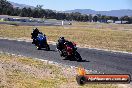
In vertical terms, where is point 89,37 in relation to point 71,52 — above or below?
below

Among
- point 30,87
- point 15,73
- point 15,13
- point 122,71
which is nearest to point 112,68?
point 122,71

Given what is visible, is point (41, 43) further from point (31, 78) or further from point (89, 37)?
point (89, 37)

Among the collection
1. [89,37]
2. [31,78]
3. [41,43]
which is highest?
[31,78]

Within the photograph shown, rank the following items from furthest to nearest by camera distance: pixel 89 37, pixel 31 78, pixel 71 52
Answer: pixel 89 37 < pixel 71 52 < pixel 31 78

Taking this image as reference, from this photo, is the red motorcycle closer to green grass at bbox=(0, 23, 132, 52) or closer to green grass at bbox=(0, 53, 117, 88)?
green grass at bbox=(0, 53, 117, 88)

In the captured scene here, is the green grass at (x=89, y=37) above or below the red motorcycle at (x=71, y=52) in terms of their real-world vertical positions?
below

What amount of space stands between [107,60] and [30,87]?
10.2m

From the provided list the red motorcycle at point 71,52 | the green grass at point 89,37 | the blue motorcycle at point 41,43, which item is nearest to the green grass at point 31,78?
the red motorcycle at point 71,52

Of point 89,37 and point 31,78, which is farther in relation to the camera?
point 89,37

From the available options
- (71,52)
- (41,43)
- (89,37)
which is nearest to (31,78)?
(71,52)

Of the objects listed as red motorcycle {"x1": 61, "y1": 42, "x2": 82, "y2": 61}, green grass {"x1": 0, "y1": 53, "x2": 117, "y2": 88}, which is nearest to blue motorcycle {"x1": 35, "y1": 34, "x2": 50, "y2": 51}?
red motorcycle {"x1": 61, "y1": 42, "x2": 82, "y2": 61}

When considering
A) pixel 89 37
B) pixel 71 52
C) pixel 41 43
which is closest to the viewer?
pixel 71 52

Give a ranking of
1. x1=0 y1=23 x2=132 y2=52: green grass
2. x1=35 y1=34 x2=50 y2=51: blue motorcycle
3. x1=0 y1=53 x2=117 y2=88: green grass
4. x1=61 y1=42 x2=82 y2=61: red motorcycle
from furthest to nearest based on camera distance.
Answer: x1=0 y1=23 x2=132 y2=52: green grass
x1=35 y1=34 x2=50 y2=51: blue motorcycle
x1=61 y1=42 x2=82 y2=61: red motorcycle
x1=0 y1=53 x2=117 y2=88: green grass

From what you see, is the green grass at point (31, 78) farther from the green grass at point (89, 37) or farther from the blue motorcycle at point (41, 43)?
the green grass at point (89, 37)
